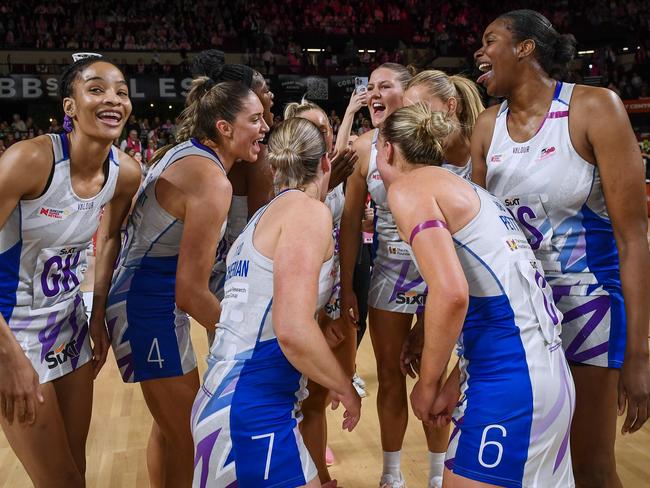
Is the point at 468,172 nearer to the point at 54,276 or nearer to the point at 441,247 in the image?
the point at 441,247

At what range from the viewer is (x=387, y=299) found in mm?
2965

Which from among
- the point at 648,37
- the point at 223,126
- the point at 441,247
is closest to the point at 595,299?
the point at 441,247

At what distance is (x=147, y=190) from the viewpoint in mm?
2441

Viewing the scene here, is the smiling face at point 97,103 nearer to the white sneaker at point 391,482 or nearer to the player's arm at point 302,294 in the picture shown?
the player's arm at point 302,294

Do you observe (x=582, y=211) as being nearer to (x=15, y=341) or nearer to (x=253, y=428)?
(x=253, y=428)

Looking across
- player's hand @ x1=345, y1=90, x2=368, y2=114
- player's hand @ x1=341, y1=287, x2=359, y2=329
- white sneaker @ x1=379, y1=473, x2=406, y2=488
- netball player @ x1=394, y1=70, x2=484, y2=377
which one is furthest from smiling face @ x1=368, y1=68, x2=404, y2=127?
white sneaker @ x1=379, y1=473, x2=406, y2=488

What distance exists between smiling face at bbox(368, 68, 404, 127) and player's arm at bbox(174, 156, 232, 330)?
1.35m

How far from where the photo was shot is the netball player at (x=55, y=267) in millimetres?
2031

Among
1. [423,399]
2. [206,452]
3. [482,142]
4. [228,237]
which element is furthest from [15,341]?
[482,142]

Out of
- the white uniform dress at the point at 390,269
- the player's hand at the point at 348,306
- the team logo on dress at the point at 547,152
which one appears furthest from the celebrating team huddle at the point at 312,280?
the white uniform dress at the point at 390,269

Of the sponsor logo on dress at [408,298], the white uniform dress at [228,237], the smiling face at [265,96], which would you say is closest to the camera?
the sponsor logo on dress at [408,298]

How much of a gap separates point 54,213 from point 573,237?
1.78 metres

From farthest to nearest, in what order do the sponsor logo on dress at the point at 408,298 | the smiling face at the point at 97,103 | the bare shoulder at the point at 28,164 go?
1. the sponsor logo on dress at the point at 408,298
2. the smiling face at the point at 97,103
3. the bare shoulder at the point at 28,164

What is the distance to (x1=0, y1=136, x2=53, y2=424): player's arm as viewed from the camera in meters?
1.96
